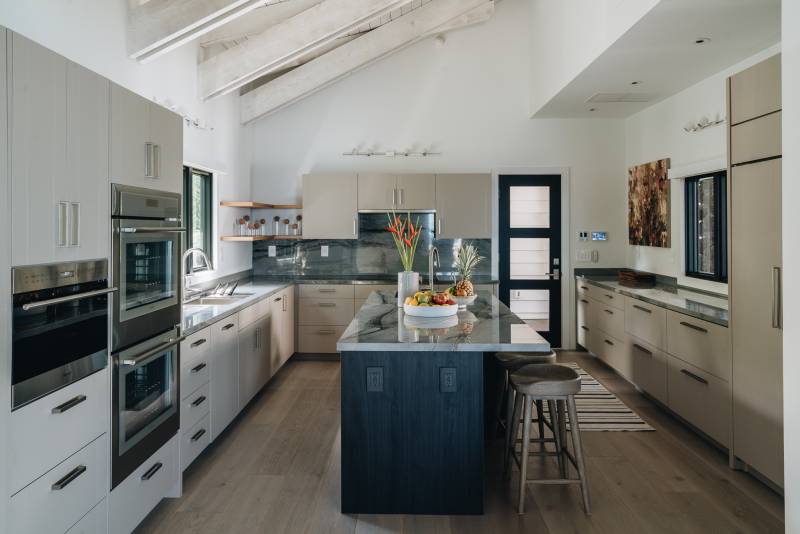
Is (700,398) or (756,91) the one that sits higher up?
(756,91)

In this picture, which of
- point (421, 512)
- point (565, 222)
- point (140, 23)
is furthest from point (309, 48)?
point (421, 512)

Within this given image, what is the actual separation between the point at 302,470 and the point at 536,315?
392 cm

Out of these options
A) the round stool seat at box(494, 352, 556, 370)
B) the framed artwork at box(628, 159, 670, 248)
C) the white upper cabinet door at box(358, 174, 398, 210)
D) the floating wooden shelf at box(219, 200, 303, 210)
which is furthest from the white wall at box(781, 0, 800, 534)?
the floating wooden shelf at box(219, 200, 303, 210)

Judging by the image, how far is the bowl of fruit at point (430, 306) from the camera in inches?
130

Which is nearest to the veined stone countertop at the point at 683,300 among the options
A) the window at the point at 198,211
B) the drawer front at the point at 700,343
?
the drawer front at the point at 700,343

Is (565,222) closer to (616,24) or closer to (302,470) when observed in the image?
(616,24)

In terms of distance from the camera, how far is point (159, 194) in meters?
2.73

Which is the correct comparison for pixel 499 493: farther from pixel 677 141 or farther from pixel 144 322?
pixel 677 141

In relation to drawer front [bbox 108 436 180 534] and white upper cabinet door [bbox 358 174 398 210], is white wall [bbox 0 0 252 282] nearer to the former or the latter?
white upper cabinet door [bbox 358 174 398 210]

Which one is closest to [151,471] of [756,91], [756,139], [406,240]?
[406,240]

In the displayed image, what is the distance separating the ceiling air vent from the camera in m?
5.26

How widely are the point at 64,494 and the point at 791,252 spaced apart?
2.77 m

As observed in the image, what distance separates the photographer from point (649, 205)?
577 cm

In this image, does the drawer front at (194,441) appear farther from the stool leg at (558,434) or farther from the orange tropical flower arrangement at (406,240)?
the stool leg at (558,434)
